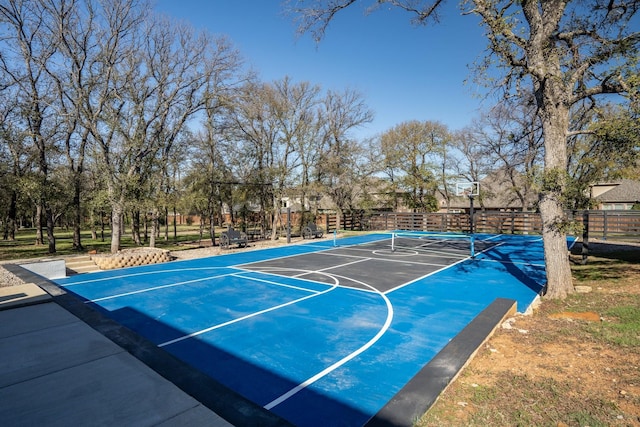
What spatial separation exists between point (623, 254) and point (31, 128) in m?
33.3

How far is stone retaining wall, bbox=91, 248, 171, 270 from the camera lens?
583 inches

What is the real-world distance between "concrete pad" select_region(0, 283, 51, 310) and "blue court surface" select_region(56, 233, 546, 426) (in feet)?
4.47

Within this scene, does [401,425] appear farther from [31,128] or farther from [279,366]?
[31,128]

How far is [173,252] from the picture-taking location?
67.9 feet

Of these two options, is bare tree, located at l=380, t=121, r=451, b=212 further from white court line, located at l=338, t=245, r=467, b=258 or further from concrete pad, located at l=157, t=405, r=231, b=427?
concrete pad, located at l=157, t=405, r=231, b=427

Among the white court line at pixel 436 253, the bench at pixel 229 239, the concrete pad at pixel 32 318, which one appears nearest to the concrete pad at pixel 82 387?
the concrete pad at pixel 32 318

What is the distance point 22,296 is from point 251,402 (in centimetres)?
737

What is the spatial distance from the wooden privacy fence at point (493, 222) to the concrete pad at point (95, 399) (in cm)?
2669

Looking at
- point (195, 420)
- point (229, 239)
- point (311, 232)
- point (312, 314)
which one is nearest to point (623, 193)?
point (311, 232)

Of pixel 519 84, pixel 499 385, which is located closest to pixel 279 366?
pixel 499 385

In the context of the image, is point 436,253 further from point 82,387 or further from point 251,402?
point 82,387

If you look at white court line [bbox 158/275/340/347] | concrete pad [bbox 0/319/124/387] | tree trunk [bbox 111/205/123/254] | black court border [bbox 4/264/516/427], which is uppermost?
tree trunk [bbox 111/205/123/254]

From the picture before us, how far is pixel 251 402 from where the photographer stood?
11.9ft

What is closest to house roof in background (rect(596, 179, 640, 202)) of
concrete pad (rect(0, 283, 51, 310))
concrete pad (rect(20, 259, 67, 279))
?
concrete pad (rect(20, 259, 67, 279))
